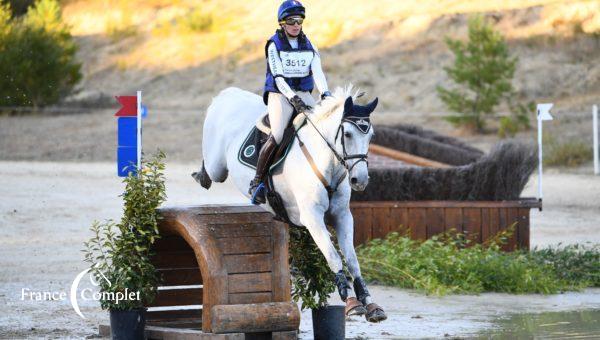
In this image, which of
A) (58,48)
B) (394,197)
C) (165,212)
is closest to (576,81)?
(58,48)

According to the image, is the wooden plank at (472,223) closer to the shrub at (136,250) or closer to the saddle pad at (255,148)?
the saddle pad at (255,148)

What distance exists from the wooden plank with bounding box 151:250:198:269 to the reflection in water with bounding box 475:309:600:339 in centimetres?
232

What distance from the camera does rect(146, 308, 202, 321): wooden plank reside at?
9.02 meters

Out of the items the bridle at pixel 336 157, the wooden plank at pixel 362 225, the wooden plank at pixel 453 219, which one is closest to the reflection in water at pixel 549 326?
the bridle at pixel 336 157

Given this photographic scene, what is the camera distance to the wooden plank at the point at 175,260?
8.91m


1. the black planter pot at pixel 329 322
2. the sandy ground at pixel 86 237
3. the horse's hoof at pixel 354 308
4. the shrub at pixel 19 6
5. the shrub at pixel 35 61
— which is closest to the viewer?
the horse's hoof at pixel 354 308

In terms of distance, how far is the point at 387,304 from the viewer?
10617mm

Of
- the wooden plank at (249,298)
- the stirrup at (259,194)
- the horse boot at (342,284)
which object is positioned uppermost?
the stirrup at (259,194)

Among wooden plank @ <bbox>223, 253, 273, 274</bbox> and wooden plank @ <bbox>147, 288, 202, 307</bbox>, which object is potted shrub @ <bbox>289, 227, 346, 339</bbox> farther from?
wooden plank @ <bbox>147, 288, 202, 307</bbox>

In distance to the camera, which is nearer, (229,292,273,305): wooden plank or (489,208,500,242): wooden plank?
(229,292,273,305): wooden plank

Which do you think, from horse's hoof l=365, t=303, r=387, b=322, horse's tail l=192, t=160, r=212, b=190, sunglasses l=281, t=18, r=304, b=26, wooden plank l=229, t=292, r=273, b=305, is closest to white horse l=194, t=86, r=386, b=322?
horse's hoof l=365, t=303, r=387, b=322

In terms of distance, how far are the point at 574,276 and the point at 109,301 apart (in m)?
5.83

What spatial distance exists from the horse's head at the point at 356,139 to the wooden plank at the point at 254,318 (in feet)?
3.16

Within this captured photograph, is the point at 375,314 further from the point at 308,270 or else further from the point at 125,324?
the point at 125,324
